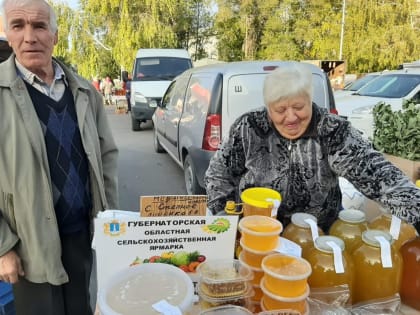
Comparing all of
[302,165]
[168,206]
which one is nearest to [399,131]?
[302,165]

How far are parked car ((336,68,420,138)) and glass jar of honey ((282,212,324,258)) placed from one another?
21.5 ft

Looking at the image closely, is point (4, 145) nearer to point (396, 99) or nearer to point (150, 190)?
point (150, 190)

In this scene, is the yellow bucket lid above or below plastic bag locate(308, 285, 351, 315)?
above

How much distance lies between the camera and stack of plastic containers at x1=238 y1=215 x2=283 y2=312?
121cm

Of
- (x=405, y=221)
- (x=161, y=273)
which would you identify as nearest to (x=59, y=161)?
(x=161, y=273)

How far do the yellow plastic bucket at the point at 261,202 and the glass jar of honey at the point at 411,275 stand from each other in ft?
1.62

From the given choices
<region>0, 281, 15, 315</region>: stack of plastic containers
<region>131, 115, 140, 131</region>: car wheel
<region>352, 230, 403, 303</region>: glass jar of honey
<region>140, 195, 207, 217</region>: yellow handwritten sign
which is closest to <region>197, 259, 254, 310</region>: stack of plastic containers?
<region>140, 195, 207, 217</region>: yellow handwritten sign

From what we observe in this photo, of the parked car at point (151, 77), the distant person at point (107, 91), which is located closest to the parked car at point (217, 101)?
the parked car at point (151, 77)

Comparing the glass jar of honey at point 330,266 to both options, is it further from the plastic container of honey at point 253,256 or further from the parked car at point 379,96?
the parked car at point 379,96

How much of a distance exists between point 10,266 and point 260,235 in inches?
48.1

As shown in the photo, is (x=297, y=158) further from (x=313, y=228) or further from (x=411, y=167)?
(x=411, y=167)

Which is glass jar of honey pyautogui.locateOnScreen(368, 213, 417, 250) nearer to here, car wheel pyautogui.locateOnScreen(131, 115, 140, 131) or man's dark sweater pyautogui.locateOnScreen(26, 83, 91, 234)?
man's dark sweater pyautogui.locateOnScreen(26, 83, 91, 234)

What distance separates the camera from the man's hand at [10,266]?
1677mm

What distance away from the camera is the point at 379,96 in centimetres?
883
